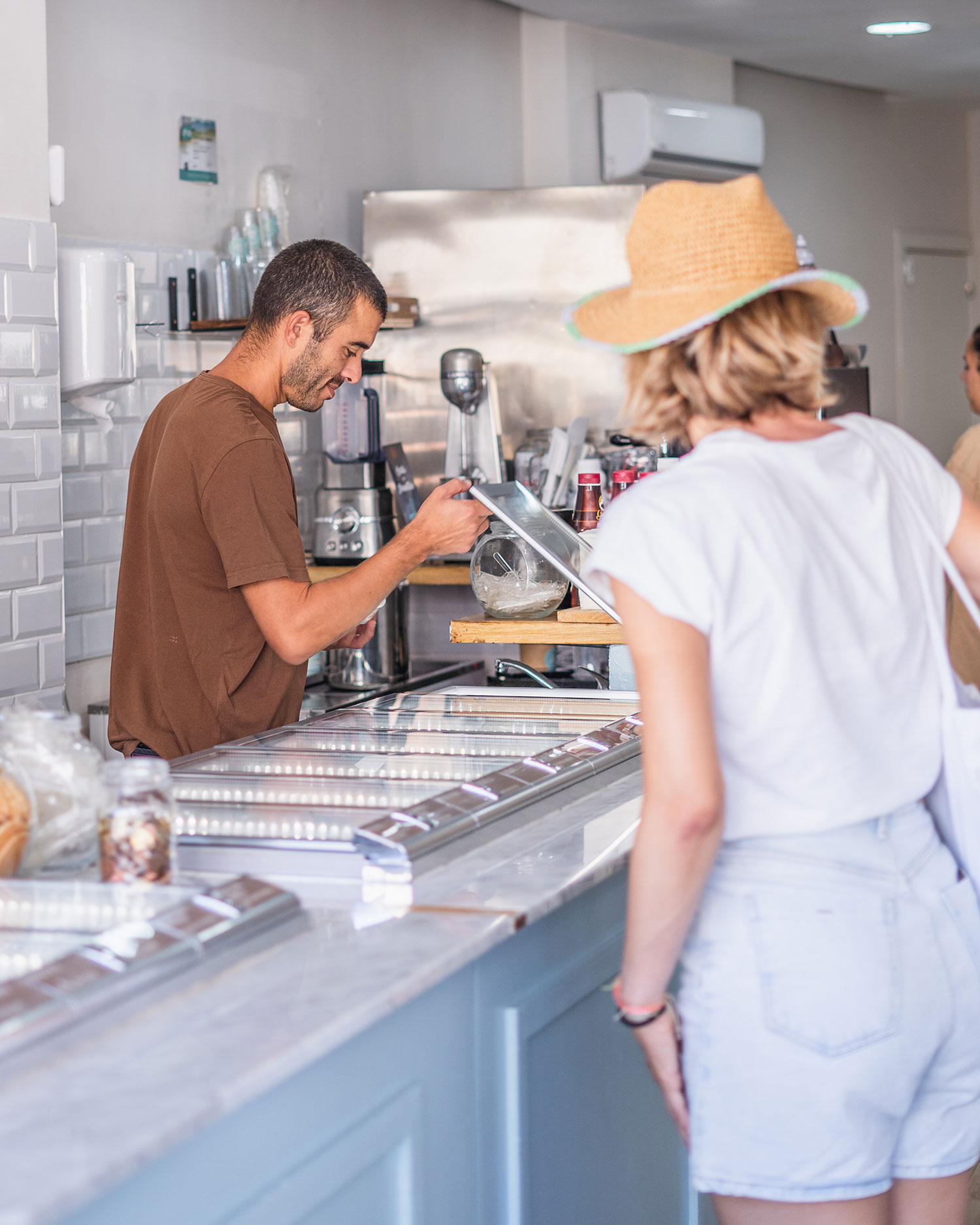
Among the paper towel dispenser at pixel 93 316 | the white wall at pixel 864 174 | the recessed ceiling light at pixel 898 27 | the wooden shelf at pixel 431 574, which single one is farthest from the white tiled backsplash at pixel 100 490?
the white wall at pixel 864 174

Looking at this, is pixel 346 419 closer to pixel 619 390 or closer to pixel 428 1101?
pixel 619 390

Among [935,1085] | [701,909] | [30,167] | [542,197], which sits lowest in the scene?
[935,1085]

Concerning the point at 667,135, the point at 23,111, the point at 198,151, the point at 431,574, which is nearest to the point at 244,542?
the point at 23,111

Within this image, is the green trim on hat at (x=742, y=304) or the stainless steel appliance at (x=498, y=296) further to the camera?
the stainless steel appliance at (x=498, y=296)

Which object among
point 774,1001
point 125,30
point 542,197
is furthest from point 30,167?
point 774,1001

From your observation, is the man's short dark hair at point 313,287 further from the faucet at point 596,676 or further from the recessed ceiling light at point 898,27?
the recessed ceiling light at point 898,27

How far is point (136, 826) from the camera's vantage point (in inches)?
49.9

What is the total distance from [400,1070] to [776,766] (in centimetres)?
39

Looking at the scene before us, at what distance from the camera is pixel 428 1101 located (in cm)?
124

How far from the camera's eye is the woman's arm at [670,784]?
3.72ft

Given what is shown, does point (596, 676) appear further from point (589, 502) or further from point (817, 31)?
point (817, 31)

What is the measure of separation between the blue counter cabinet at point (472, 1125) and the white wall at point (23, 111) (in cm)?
212

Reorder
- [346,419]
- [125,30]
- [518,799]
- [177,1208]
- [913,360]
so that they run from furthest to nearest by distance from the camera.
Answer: [913,360]
[346,419]
[125,30]
[518,799]
[177,1208]

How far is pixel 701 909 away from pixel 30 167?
2.39 meters
